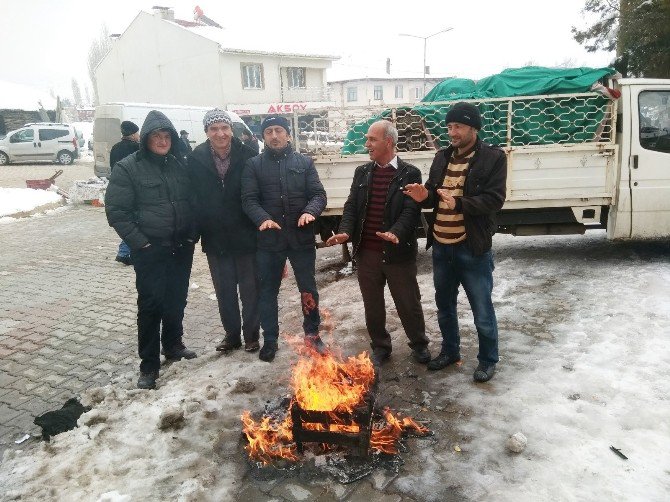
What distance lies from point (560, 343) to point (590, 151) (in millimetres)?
3032

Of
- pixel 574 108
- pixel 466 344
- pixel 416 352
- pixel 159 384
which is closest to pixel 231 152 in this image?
pixel 159 384

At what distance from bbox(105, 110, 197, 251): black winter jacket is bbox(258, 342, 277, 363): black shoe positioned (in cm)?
127

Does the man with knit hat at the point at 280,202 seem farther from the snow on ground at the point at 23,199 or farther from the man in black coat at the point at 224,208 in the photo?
the snow on ground at the point at 23,199

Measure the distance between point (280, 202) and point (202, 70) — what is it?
30.1m

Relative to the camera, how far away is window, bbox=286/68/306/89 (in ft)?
112

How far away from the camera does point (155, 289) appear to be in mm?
4098

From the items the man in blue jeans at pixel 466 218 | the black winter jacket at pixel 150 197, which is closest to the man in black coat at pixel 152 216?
the black winter jacket at pixel 150 197

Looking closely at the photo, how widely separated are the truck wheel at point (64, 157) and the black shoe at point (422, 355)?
83.0 ft

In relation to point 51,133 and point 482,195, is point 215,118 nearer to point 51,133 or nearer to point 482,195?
point 482,195

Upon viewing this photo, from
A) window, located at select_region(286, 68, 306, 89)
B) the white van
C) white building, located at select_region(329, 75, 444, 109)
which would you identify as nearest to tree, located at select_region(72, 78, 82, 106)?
white building, located at select_region(329, 75, 444, 109)

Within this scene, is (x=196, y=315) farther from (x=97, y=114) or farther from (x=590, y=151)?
(x=97, y=114)

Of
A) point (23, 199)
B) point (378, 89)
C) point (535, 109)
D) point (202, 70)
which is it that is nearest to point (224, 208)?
point (535, 109)

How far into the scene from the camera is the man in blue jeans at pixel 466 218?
3457mm

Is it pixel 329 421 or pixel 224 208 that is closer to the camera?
pixel 329 421
